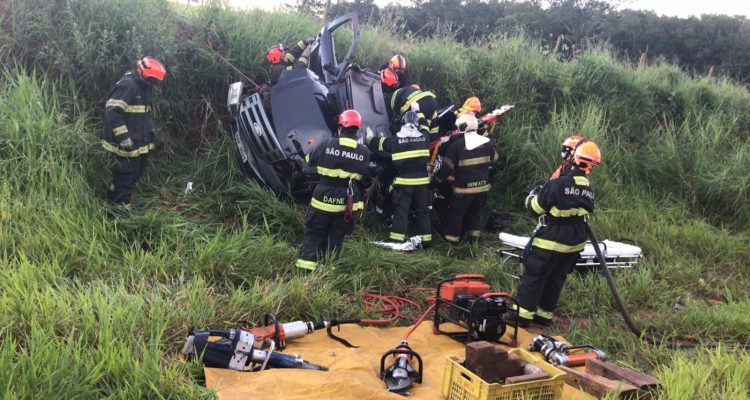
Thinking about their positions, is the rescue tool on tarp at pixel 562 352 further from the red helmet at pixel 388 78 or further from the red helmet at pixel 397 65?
the red helmet at pixel 397 65

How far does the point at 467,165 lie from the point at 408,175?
77cm

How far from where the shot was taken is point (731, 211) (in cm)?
816

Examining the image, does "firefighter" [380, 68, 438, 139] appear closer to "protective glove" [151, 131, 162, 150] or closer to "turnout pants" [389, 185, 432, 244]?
"turnout pants" [389, 185, 432, 244]

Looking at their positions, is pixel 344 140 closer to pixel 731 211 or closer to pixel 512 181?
pixel 512 181

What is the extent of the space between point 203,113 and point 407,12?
16726mm

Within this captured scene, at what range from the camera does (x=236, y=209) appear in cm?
632

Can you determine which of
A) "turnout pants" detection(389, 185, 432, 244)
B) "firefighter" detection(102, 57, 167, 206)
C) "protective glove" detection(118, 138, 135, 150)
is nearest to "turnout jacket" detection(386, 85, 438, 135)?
"turnout pants" detection(389, 185, 432, 244)

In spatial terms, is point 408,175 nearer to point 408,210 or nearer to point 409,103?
point 408,210

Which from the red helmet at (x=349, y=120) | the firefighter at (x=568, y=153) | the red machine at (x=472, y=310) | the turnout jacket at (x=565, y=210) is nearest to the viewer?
the red machine at (x=472, y=310)

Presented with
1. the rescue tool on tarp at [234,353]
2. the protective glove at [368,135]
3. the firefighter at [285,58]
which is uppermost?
the firefighter at [285,58]

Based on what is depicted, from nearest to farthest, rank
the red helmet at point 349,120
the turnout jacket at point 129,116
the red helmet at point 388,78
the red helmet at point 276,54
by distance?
the red helmet at point 349,120, the turnout jacket at point 129,116, the red helmet at point 276,54, the red helmet at point 388,78

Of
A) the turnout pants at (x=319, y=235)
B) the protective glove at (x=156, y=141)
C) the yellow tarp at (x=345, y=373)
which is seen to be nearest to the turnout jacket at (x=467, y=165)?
the turnout pants at (x=319, y=235)

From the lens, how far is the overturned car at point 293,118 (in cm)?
633

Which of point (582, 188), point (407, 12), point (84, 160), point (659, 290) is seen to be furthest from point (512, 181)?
point (407, 12)
